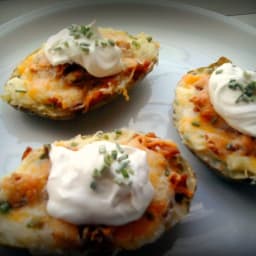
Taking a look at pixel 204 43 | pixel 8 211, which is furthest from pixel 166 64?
pixel 8 211

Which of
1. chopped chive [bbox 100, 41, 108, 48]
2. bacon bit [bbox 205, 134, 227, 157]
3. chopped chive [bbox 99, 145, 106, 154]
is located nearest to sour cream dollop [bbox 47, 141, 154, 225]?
chopped chive [bbox 99, 145, 106, 154]

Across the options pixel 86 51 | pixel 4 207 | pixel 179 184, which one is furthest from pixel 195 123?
pixel 4 207

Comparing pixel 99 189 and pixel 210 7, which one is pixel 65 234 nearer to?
pixel 99 189

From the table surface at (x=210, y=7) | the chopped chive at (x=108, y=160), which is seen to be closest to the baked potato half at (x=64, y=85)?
the chopped chive at (x=108, y=160)

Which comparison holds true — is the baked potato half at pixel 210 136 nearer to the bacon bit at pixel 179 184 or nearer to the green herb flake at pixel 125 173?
the bacon bit at pixel 179 184

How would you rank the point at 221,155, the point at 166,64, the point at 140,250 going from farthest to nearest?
1. the point at 166,64
2. the point at 221,155
3. the point at 140,250

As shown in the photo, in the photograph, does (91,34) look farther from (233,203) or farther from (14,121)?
(233,203)

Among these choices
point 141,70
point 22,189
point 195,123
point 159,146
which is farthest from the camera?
point 141,70
